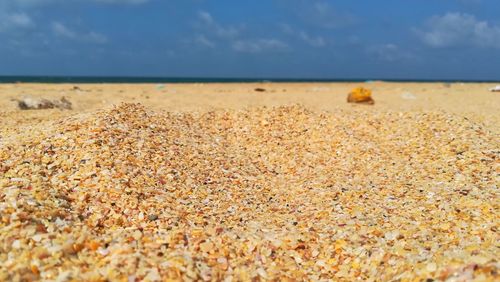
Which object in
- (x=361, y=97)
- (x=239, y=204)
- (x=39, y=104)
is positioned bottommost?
(x=239, y=204)

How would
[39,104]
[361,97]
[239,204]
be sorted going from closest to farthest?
1. [239,204]
2. [39,104]
3. [361,97]

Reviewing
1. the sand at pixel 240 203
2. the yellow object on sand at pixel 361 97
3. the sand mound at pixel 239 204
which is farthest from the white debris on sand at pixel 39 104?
the yellow object on sand at pixel 361 97

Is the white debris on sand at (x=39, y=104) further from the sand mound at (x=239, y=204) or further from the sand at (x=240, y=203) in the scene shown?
the sand mound at (x=239, y=204)

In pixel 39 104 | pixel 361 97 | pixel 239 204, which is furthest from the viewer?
pixel 361 97

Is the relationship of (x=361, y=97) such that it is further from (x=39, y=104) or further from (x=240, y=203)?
(x=240, y=203)

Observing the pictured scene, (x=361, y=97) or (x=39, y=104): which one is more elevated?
(x=361, y=97)

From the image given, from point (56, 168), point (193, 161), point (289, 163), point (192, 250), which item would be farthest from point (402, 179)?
point (56, 168)

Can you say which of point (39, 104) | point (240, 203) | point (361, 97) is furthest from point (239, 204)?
point (361, 97)
